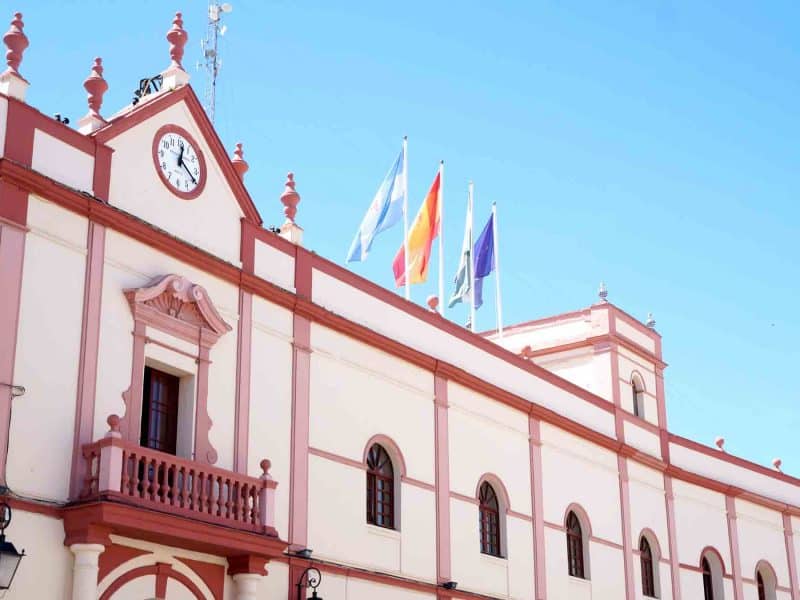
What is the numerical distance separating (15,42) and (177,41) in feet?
10.1

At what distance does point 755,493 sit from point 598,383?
7.05 metres

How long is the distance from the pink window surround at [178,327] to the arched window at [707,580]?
57.5 feet

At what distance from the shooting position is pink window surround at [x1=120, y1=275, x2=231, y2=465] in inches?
670

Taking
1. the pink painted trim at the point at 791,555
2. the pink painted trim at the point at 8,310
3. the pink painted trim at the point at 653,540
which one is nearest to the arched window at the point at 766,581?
the pink painted trim at the point at 791,555

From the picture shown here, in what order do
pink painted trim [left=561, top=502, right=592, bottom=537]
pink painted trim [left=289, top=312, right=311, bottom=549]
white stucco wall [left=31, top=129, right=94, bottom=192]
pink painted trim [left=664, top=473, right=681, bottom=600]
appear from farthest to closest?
pink painted trim [left=664, top=473, right=681, bottom=600], pink painted trim [left=561, top=502, right=592, bottom=537], pink painted trim [left=289, top=312, right=311, bottom=549], white stucco wall [left=31, top=129, right=94, bottom=192]

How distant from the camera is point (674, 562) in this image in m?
29.9

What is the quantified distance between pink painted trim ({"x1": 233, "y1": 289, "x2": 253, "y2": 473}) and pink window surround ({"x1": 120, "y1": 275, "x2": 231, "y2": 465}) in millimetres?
457

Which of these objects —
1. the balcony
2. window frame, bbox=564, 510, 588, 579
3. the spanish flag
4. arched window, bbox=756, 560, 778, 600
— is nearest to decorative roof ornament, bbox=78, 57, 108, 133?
the balcony

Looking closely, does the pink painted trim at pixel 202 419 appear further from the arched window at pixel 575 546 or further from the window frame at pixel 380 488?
the arched window at pixel 575 546

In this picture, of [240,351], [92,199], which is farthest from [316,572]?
[92,199]

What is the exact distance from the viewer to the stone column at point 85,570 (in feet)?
50.0

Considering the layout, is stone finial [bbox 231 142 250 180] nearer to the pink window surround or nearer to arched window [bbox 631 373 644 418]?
the pink window surround

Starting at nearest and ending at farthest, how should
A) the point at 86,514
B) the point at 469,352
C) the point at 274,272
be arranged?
the point at 86,514 → the point at 274,272 → the point at 469,352

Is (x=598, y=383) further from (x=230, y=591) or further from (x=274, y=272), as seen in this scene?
(x=230, y=591)
